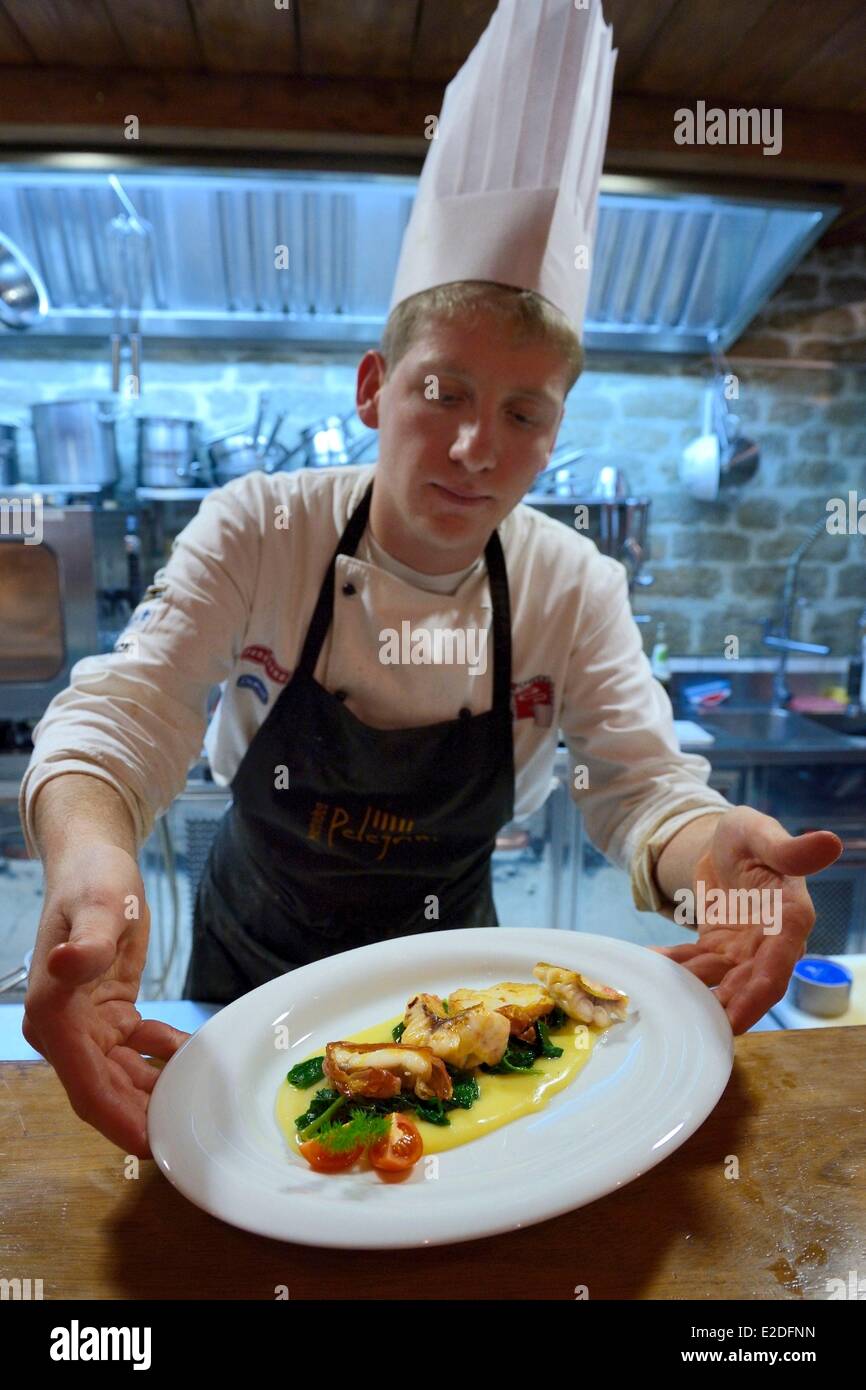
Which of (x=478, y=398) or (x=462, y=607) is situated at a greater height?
(x=478, y=398)

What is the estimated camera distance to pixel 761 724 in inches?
142

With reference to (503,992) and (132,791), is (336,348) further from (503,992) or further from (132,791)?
(503,992)

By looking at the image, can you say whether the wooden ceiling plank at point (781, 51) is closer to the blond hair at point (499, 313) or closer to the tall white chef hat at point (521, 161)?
the tall white chef hat at point (521, 161)

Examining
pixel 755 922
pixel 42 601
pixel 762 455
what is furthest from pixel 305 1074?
pixel 762 455

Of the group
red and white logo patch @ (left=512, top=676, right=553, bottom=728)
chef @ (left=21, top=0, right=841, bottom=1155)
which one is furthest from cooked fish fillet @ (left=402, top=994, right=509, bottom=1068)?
red and white logo patch @ (left=512, top=676, right=553, bottom=728)

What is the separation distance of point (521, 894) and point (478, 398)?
84.4 inches

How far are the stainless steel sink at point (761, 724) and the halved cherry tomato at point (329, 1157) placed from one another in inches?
108

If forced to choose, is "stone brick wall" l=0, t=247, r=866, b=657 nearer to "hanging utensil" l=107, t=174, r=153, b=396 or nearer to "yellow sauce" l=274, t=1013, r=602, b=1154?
"hanging utensil" l=107, t=174, r=153, b=396

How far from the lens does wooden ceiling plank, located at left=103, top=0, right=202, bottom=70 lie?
2.12 m

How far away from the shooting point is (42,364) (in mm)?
3559

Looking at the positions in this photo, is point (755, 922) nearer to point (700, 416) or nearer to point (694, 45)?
point (694, 45)

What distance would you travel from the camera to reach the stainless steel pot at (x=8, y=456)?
3.15 metres

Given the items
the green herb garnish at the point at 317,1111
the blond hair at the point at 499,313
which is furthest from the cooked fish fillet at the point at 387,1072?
the blond hair at the point at 499,313
